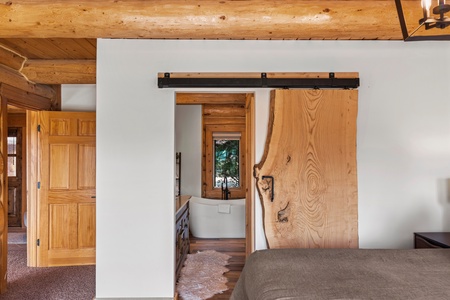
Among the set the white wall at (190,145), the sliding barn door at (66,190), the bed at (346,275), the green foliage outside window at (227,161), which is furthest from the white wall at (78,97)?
the bed at (346,275)

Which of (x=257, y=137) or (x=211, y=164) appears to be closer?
(x=257, y=137)

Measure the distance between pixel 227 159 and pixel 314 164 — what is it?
3.71m

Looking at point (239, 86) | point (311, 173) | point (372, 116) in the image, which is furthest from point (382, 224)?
point (239, 86)

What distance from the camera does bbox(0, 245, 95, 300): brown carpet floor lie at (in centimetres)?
296

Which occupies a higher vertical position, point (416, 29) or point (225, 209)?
point (416, 29)

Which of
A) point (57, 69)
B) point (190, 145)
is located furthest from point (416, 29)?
point (190, 145)

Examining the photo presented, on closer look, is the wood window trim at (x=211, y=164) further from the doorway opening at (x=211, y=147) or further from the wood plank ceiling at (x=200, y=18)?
the wood plank ceiling at (x=200, y=18)

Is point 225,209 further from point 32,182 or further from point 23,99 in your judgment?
point 23,99

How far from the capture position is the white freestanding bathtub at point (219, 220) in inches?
197

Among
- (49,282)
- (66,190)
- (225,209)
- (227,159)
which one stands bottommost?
(49,282)

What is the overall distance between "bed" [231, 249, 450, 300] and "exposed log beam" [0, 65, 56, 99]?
3.29 metres

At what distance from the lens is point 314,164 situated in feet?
8.73

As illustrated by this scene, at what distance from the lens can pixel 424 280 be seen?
1437 mm

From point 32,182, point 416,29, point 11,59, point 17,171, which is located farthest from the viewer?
point 17,171
